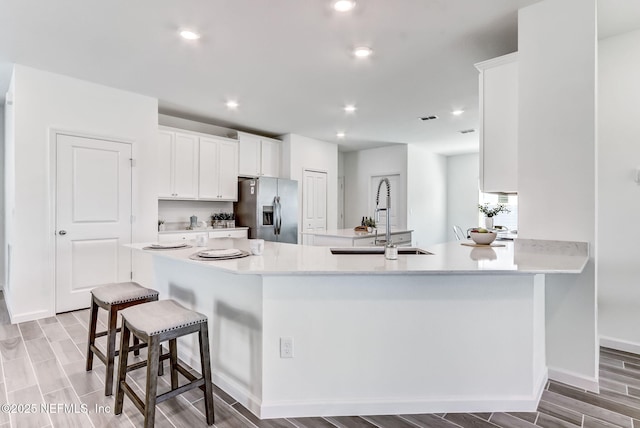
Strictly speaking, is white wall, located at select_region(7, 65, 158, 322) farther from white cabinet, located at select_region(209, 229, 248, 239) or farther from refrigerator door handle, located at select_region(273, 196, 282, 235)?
refrigerator door handle, located at select_region(273, 196, 282, 235)

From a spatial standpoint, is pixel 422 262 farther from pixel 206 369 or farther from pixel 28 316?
pixel 28 316

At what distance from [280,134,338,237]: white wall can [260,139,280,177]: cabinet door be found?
0.39ft

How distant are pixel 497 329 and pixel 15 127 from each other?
4535 millimetres

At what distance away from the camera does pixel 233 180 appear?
5441 mm

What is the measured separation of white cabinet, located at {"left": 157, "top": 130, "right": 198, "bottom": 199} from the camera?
4527 millimetres

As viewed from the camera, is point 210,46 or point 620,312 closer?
point 620,312

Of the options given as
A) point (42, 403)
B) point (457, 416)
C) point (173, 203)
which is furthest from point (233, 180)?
point (457, 416)

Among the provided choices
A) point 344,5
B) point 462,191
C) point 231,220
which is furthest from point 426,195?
point 344,5

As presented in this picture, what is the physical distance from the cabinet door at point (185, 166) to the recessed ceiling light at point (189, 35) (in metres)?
2.23

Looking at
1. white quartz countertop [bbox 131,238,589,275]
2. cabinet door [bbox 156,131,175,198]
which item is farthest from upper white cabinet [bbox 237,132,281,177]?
white quartz countertop [bbox 131,238,589,275]

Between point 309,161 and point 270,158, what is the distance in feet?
2.87

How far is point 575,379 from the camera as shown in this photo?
2.09m

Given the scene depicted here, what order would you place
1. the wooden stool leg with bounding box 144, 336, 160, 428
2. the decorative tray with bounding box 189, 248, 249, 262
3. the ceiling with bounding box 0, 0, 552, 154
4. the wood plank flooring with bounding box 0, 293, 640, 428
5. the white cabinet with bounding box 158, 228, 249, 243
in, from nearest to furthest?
1. the wooden stool leg with bounding box 144, 336, 160, 428
2. the wood plank flooring with bounding box 0, 293, 640, 428
3. the decorative tray with bounding box 189, 248, 249, 262
4. the ceiling with bounding box 0, 0, 552, 154
5. the white cabinet with bounding box 158, 228, 249, 243

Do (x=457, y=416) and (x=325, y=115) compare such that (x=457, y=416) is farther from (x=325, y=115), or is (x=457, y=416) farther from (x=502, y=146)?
(x=325, y=115)
